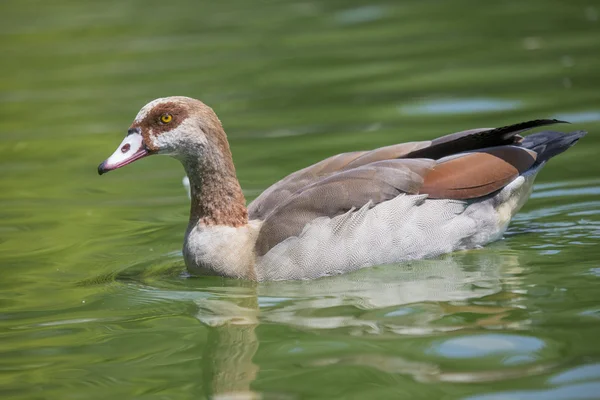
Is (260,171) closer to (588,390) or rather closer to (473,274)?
(473,274)

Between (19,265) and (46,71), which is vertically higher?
(46,71)

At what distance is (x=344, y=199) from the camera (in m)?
7.70

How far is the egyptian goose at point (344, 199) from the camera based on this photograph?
303 inches

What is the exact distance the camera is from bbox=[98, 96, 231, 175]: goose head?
310 inches

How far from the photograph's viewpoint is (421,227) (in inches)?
308

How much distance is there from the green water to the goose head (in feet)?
3.02

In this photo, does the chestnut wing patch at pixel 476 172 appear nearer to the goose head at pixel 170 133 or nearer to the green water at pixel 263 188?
the green water at pixel 263 188

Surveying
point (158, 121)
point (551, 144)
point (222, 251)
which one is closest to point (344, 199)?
point (222, 251)

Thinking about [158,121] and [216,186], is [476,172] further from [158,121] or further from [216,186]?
[158,121]

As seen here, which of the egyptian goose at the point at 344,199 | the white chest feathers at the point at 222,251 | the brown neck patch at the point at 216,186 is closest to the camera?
the egyptian goose at the point at 344,199

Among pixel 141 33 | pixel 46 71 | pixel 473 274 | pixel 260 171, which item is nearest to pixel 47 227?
pixel 260 171

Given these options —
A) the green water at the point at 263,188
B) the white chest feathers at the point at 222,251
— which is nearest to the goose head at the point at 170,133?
the white chest feathers at the point at 222,251

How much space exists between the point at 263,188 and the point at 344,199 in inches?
92.6

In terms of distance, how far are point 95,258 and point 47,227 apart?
107 cm
